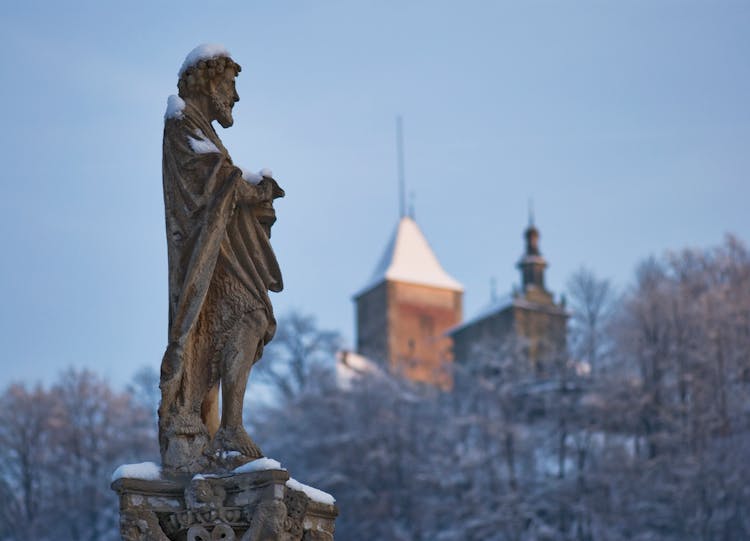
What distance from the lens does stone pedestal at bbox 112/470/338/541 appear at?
8414 millimetres

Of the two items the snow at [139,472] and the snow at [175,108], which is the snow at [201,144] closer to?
the snow at [175,108]

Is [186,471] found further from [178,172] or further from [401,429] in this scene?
[401,429]

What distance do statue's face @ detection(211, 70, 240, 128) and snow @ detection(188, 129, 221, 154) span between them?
26 cm

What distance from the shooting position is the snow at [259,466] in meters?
8.48

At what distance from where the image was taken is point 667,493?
156ft

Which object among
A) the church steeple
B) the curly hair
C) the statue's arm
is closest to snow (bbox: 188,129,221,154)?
the statue's arm

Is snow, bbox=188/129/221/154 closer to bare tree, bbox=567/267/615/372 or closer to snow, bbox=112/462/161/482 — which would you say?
snow, bbox=112/462/161/482

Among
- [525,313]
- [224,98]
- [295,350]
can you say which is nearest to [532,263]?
[525,313]

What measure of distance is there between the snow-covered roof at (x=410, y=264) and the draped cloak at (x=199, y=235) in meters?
104

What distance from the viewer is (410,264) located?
116125 mm

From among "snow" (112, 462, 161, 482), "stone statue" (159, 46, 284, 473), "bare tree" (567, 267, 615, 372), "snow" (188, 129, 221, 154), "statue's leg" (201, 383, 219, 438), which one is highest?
"bare tree" (567, 267, 615, 372)

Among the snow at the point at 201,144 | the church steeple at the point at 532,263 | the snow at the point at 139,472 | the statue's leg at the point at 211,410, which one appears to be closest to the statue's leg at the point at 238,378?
the statue's leg at the point at 211,410

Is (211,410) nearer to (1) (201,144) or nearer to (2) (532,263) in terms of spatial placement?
(1) (201,144)

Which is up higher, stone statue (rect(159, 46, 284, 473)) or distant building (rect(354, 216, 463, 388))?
distant building (rect(354, 216, 463, 388))
